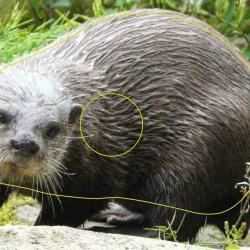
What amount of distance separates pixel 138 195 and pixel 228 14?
2666 mm

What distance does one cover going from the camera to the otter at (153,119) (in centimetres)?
489

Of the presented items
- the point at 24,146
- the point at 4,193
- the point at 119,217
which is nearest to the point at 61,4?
the point at 119,217

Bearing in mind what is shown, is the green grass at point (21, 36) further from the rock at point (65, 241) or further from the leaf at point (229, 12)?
the rock at point (65, 241)

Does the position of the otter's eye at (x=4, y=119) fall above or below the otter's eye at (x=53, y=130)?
above

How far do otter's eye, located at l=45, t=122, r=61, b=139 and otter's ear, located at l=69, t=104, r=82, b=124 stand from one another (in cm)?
10

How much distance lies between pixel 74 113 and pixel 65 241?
1175 mm

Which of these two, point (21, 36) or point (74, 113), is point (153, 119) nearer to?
point (74, 113)

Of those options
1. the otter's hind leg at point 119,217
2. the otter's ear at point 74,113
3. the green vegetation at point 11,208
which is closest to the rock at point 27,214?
the green vegetation at point 11,208

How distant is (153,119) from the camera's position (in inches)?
197

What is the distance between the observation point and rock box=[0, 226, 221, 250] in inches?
138

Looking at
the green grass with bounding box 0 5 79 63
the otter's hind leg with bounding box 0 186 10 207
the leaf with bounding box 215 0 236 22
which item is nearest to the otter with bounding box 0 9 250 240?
the otter's hind leg with bounding box 0 186 10 207

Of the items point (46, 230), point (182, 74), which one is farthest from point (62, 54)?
point (46, 230)

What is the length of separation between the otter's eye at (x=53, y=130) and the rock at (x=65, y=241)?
2.76ft

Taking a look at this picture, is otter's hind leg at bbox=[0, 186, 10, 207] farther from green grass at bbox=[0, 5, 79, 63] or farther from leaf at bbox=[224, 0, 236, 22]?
leaf at bbox=[224, 0, 236, 22]
